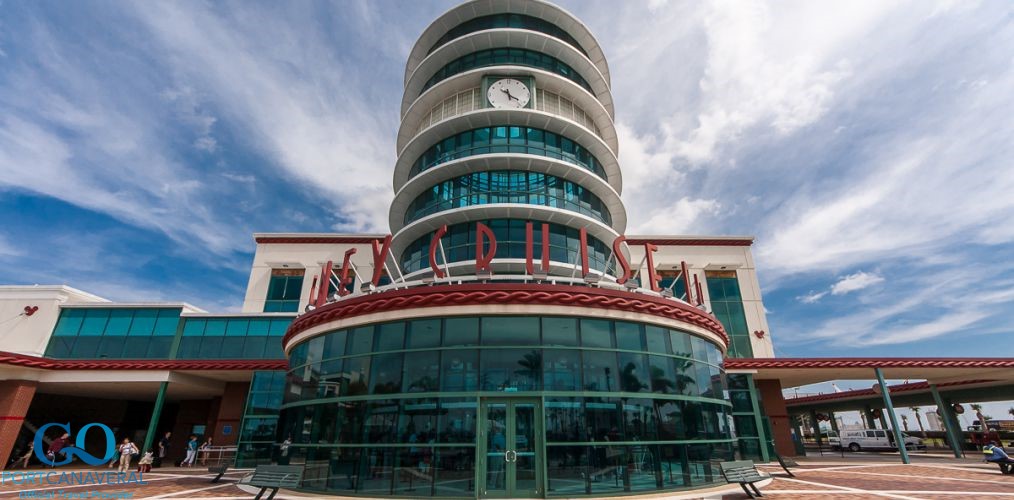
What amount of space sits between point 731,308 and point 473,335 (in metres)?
28.3

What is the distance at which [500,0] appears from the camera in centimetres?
2841

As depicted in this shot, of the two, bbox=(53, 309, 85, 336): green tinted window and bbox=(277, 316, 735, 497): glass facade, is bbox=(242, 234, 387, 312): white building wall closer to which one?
bbox=(53, 309, 85, 336): green tinted window

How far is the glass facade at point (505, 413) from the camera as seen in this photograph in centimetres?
1253

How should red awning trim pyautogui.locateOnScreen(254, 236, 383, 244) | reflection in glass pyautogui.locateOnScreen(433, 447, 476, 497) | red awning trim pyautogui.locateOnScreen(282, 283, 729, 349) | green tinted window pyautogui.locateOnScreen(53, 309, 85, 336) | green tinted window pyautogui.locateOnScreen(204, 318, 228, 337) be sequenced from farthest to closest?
red awning trim pyautogui.locateOnScreen(254, 236, 383, 244), green tinted window pyautogui.locateOnScreen(204, 318, 228, 337), green tinted window pyautogui.locateOnScreen(53, 309, 85, 336), red awning trim pyautogui.locateOnScreen(282, 283, 729, 349), reflection in glass pyautogui.locateOnScreen(433, 447, 476, 497)

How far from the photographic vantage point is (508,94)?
85.0 ft

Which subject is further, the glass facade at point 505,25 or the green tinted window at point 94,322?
the green tinted window at point 94,322

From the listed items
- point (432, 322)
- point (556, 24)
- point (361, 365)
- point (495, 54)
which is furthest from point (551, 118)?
point (361, 365)

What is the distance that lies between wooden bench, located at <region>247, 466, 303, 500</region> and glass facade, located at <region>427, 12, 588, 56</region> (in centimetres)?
2517

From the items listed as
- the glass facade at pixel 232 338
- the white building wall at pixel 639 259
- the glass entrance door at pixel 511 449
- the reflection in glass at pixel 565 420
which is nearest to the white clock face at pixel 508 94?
the white building wall at pixel 639 259

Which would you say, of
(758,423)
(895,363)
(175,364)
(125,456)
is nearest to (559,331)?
(758,423)

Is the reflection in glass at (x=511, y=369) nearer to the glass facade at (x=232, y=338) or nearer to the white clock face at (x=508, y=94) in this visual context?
the white clock face at (x=508, y=94)

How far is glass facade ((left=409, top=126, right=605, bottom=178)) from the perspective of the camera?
24353 millimetres

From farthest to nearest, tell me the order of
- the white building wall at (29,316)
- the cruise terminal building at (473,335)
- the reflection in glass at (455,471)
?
the white building wall at (29,316), the cruise terminal building at (473,335), the reflection in glass at (455,471)

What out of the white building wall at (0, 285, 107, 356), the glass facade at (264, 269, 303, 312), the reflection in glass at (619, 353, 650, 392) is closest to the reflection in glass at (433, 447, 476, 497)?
the reflection in glass at (619, 353, 650, 392)
